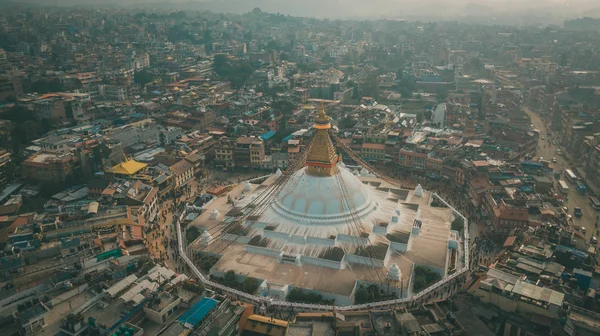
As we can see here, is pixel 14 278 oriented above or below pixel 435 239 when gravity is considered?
above

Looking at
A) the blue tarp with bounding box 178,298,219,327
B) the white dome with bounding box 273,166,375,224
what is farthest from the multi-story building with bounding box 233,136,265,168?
the blue tarp with bounding box 178,298,219,327

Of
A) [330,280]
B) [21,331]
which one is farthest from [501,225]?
[21,331]

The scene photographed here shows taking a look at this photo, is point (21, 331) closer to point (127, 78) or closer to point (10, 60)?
point (127, 78)

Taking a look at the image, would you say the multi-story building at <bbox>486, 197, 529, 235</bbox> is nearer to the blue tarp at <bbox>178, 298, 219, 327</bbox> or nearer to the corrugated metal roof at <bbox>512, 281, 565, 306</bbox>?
the corrugated metal roof at <bbox>512, 281, 565, 306</bbox>

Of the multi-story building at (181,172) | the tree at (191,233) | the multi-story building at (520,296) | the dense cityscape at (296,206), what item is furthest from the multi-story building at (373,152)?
the multi-story building at (520,296)

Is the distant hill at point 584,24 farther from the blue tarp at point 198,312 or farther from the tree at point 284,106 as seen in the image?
the blue tarp at point 198,312

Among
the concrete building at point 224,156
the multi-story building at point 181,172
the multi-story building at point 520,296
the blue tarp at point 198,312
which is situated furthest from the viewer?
the concrete building at point 224,156

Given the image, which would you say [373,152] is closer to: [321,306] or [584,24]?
[321,306]
